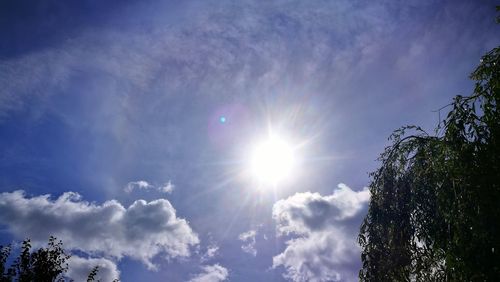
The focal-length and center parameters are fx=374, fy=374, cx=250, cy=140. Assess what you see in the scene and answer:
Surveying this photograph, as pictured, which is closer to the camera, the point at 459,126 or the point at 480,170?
the point at 480,170

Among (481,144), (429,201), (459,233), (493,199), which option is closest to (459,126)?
(481,144)

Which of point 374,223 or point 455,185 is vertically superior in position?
point 374,223

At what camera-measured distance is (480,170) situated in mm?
6348

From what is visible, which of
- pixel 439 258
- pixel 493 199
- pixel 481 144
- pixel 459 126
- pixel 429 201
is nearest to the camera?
pixel 493 199

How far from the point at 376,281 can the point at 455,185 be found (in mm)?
4472

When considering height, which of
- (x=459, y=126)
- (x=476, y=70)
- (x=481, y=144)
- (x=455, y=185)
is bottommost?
(x=455, y=185)

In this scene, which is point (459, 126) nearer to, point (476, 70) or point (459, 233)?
point (476, 70)

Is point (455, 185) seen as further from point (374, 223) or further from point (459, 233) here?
point (374, 223)

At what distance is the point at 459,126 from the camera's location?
7.02 m

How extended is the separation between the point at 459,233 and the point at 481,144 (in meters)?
1.61

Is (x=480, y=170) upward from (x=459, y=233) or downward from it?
upward

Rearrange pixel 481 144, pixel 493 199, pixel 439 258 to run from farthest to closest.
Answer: pixel 439 258, pixel 481 144, pixel 493 199

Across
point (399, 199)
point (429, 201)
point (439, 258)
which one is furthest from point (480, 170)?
point (399, 199)

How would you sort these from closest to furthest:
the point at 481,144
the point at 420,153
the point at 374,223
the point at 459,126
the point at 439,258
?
1. the point at 481,144
2. the point at 459,126
3. the point at 439,258
4. the point at 420,153
5. the point at 374,223
